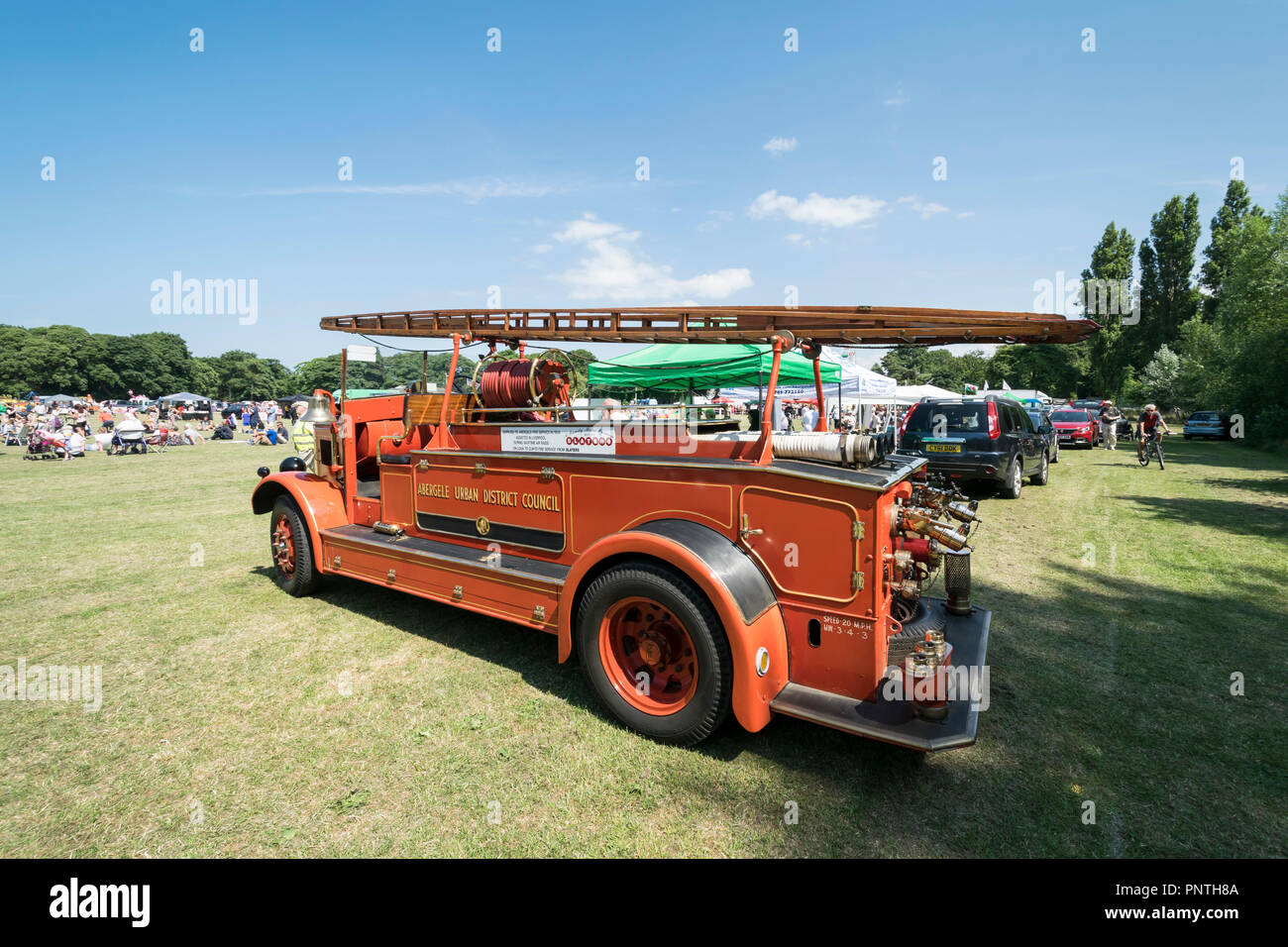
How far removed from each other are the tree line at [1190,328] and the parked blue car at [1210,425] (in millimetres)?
589

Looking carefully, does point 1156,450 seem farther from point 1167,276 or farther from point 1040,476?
point 1167,276

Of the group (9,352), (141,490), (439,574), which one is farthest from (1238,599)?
(9,352)

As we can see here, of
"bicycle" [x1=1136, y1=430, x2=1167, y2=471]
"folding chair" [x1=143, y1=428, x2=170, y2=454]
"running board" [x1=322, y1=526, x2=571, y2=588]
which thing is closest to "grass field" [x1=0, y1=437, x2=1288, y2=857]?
"running board" [x1=322, y1=526, x2=571, y2=588]

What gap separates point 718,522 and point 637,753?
1.33 m

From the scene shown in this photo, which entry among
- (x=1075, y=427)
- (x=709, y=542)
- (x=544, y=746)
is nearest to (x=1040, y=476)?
(x=1075, y=427)

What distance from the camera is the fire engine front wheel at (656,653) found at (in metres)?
3.13

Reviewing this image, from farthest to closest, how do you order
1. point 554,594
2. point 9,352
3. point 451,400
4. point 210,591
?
point 9,352, point 210,591, point 451,400, point 554,594

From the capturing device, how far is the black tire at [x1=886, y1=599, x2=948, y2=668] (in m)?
3.37

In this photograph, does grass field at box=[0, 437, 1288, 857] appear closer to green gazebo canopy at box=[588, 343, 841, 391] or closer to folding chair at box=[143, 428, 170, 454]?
green gazebo canopy at box=[588, 343, 841, 391]

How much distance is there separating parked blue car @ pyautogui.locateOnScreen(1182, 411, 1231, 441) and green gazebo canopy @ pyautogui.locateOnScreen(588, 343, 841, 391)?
1163 inches

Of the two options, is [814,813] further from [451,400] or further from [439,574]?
[451,400]
